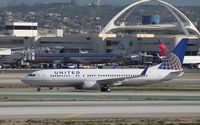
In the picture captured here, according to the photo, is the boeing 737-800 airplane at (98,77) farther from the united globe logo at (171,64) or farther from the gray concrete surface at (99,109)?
the gray concrete surface at (99,109)

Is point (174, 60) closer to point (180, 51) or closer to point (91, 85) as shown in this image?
point (180, 51)

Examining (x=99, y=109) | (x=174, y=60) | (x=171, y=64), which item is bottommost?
(x=99, y=109)

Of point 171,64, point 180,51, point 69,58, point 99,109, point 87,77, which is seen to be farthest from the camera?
point 69,58

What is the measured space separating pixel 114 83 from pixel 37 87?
10391 mm

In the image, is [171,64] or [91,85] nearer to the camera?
[91,85]

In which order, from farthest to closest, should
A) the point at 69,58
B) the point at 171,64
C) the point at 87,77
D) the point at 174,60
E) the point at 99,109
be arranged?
the point at 69,58 → the point at 174,60 → the point at 171,64 → the point at 87,77 → the point at 99,109

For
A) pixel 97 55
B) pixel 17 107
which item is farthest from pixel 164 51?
pixel 17 107

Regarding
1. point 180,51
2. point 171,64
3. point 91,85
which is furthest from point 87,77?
point 180,51

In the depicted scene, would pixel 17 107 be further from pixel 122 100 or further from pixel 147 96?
pixel 147 96

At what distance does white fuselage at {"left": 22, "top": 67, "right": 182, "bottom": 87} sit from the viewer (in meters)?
82.1

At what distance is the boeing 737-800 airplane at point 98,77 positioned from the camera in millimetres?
82250

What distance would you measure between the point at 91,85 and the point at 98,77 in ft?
5.53

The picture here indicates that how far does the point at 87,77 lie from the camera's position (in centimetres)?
8356

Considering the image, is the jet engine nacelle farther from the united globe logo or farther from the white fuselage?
the united globe logo
